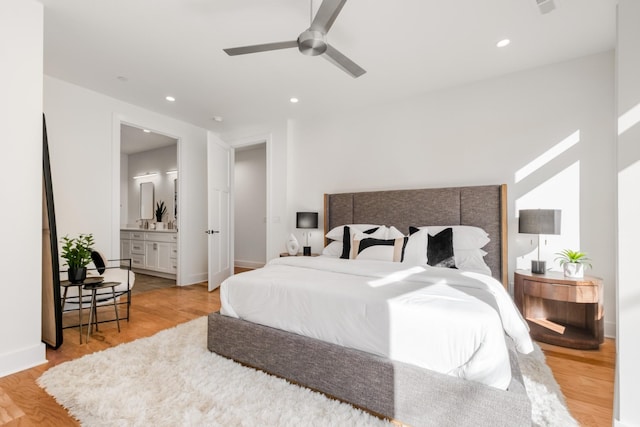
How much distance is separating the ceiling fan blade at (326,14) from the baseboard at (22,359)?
2.97m

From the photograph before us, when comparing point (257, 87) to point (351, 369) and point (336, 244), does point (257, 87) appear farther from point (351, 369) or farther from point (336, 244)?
point (351, 369)

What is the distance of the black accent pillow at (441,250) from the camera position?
2.70 metres

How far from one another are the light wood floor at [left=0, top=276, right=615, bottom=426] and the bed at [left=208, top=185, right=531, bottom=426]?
54cm

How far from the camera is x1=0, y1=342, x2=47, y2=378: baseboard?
1940 millimetres

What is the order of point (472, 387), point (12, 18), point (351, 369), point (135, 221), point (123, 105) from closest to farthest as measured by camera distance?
point (472, 387)
point (351, 369)
point (12, 18)
point (123, 105)
point (135, 221)

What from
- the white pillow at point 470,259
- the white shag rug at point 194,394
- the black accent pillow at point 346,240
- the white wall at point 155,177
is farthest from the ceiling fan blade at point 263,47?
the white wall at point 155,177

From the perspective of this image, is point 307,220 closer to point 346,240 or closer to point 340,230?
point 340,230

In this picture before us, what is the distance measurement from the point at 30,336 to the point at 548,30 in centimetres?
462

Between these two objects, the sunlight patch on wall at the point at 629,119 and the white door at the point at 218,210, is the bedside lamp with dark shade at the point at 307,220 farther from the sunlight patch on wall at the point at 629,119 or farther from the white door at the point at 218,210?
the sunlight patch on wall at the point at 629,119

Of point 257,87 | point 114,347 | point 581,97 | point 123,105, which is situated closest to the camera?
point 114,347

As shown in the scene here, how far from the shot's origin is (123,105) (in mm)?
3871

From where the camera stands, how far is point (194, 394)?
1.69 meters

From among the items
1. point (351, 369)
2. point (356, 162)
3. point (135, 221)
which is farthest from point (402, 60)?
point (135, 221)

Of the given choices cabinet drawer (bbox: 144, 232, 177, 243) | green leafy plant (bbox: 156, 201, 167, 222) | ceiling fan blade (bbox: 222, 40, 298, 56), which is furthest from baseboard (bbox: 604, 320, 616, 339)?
green leafy plant (bbox: 156, 201, 167, 222)
